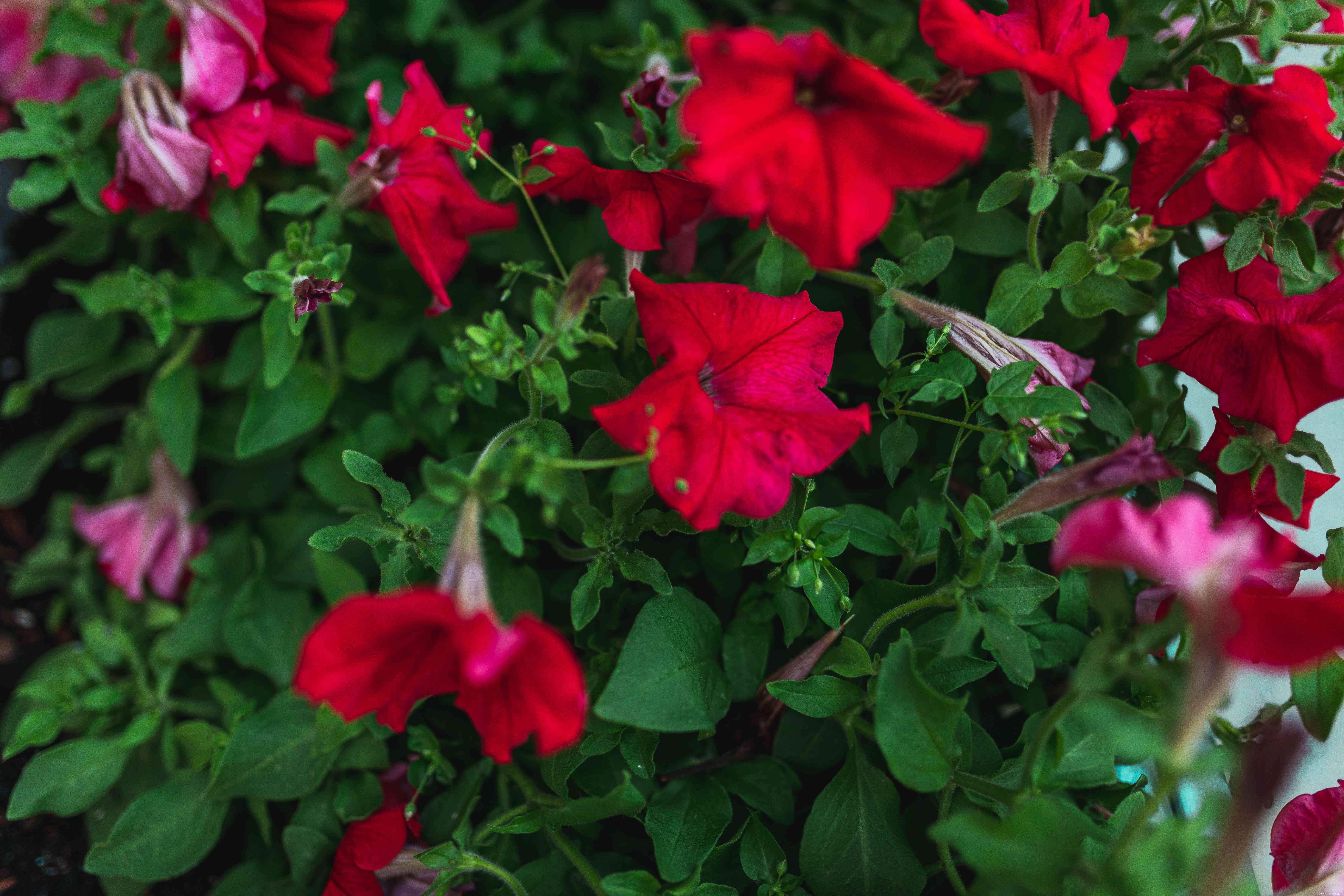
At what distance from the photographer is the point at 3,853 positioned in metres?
0.97

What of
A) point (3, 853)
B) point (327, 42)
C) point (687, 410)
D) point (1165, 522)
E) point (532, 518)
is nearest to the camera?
point (1165, 522)

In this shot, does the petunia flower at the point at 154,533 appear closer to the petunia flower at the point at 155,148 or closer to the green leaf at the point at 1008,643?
the petunia flower at the point at 155,148

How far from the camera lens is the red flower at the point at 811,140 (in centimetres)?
46

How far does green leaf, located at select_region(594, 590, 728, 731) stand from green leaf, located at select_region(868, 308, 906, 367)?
25 cm

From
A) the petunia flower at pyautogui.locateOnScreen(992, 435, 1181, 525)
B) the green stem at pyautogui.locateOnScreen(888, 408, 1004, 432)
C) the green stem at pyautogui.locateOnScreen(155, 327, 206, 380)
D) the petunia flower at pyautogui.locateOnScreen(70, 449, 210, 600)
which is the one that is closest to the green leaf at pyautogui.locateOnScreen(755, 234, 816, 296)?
the green stem at pyautogui.locateOnScreen(888, 408, 1004, 432)

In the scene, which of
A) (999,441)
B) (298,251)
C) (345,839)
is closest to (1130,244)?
(999,441)

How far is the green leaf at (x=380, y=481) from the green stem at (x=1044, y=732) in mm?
427

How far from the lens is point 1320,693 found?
0.64 m

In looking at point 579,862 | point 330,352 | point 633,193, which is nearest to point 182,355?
point 330,352

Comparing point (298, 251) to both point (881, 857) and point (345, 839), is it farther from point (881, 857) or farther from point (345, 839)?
point (881, 857)

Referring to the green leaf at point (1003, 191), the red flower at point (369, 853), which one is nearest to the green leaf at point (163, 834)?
the red flower at point (369, 853)

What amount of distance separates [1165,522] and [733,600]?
0.47 m

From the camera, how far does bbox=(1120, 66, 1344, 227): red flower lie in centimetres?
63

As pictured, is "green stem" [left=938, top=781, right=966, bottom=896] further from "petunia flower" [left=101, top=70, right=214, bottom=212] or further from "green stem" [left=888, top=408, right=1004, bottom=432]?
"petunia flower" [left=101, top=70, right=214, bottom=212]
